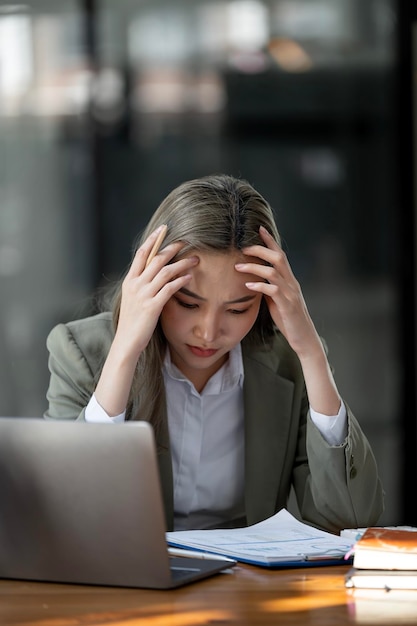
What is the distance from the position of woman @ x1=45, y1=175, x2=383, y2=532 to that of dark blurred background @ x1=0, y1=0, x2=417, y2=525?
2.42m

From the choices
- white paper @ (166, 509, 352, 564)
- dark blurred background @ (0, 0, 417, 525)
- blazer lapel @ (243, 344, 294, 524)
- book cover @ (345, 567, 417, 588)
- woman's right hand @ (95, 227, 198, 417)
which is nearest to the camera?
book cover @ (345, 567, 417, 588)

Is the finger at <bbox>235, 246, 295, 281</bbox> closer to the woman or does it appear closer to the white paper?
the woman

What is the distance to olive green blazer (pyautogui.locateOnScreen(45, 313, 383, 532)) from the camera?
2131 mm

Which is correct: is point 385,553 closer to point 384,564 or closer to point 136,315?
point 384,564

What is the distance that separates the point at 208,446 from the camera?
231cm

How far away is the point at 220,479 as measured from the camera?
90.4 inches

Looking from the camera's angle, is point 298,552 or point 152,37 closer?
point 298,552

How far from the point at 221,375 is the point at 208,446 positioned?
0.16 meters

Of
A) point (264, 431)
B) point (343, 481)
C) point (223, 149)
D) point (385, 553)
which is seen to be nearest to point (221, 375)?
point (264, 431)

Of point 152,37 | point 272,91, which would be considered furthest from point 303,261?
point 152,37

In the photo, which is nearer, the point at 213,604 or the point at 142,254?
the point at 213,604

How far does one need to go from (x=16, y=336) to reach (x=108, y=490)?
11.0ft

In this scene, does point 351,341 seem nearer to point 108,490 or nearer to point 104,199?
point 104,199

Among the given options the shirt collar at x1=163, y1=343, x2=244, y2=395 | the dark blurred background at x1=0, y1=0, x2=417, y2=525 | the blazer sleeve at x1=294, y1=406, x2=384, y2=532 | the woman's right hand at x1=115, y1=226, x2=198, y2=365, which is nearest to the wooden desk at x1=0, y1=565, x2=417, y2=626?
the blazer sleeve at x1=294, y1=406, x2=384, y2=532
